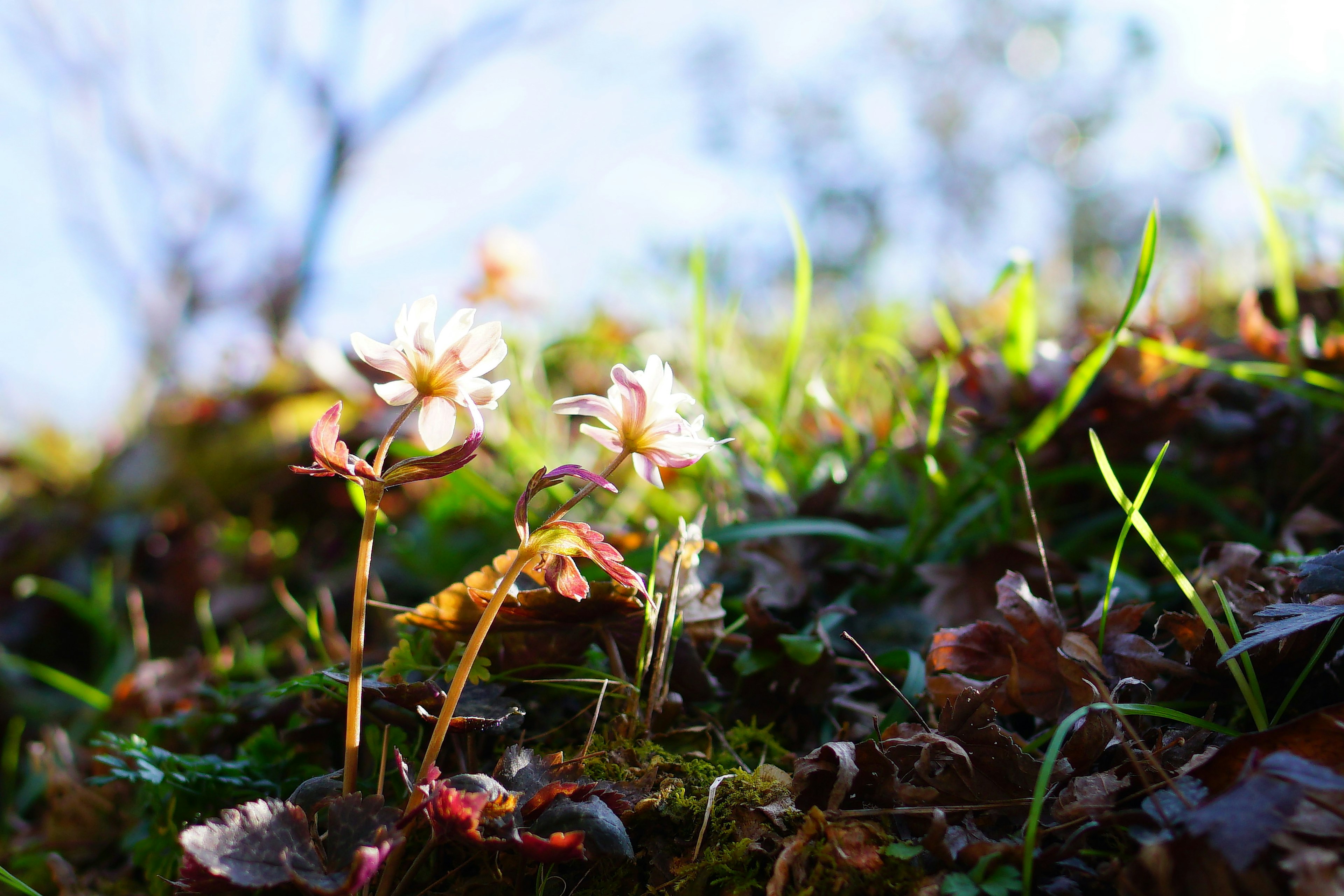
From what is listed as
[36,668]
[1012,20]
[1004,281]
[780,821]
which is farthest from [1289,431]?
[1012,20]

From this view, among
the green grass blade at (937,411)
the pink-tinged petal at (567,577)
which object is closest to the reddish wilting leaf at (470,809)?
the pink-tinged petal at (567,577)

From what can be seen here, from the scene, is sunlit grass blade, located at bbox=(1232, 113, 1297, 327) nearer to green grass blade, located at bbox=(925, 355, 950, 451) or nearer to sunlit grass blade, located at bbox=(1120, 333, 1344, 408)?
sunlit grass blade, located at bbox=(1120, 333, 1344, 408)

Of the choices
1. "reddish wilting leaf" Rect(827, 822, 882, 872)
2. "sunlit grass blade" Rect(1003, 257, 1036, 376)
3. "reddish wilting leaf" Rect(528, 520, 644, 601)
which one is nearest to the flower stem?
"reddish wilting leaf" Rect(528, 520, 644, 601)

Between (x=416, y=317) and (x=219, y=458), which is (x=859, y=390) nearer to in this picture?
(x=416, y=317)

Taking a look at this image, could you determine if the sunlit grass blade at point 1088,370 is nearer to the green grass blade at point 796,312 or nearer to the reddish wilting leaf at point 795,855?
the green grass blade at point 796,312

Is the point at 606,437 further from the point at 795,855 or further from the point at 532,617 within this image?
the point at 795,855
